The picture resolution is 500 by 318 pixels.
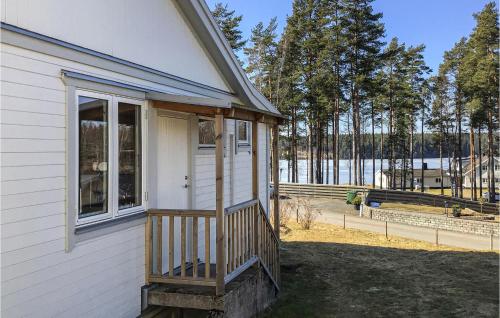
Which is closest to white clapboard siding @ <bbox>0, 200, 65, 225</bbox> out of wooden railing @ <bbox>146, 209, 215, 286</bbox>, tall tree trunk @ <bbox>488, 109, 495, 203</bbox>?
wooden railing @ <bbox>146, 209, 215, 286</bbox>

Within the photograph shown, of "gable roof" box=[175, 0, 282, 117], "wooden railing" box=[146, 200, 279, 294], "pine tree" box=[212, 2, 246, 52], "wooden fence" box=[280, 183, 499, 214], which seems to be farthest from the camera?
"pine tree" box=[212, 2, 246, 52]

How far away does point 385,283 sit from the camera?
8.07m

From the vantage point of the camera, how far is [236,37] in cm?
3052

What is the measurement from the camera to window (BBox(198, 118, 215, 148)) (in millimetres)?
6546

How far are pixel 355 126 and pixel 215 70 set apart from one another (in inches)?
1008

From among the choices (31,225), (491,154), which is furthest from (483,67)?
(31,225)

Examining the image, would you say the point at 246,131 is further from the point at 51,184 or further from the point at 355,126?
the point at 355,126

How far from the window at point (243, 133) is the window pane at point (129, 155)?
11.0ft

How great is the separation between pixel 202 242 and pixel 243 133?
2.66 m

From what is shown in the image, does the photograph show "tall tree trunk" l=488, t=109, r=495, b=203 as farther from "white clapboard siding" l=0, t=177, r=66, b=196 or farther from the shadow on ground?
"white clapboard siding" l=0, t=177, r=66, b=196

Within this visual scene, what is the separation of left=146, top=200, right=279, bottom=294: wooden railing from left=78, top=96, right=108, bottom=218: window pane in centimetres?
88

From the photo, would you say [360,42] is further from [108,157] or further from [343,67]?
[108,157]

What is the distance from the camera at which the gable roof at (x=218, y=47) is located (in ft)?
20.1

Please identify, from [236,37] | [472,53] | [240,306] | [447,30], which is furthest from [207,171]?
[447,30]
